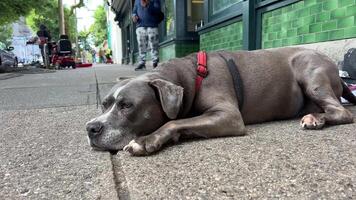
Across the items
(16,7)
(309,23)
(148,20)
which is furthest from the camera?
(16,7)

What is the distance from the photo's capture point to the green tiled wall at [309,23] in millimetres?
3994

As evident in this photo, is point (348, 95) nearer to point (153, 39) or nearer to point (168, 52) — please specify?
point (153, 39)

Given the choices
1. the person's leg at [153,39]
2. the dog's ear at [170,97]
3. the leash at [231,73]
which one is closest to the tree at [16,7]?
the person's leg at [153,39]

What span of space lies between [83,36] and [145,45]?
81.3 meters

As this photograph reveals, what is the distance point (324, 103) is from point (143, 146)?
5.18 ft

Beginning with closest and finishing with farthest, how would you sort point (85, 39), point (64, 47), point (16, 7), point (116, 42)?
point (16, 7) → point (64, 47) → point (116, 42) → point (85, 39)

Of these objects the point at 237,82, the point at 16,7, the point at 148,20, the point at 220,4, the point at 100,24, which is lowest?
the point at 237,82

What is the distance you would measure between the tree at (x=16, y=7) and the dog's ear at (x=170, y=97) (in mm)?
13915

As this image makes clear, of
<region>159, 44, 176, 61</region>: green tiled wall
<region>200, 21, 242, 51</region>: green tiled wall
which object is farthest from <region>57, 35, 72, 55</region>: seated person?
<region>200, 21, 242, 51</region>: green tiled wall

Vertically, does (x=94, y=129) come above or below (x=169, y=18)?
below

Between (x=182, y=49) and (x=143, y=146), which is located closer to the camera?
(x=143, y=146)

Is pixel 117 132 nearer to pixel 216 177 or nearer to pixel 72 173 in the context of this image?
pixel 72 173

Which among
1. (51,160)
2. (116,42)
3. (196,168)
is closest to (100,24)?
(116,42)

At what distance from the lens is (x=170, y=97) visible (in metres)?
2.46
